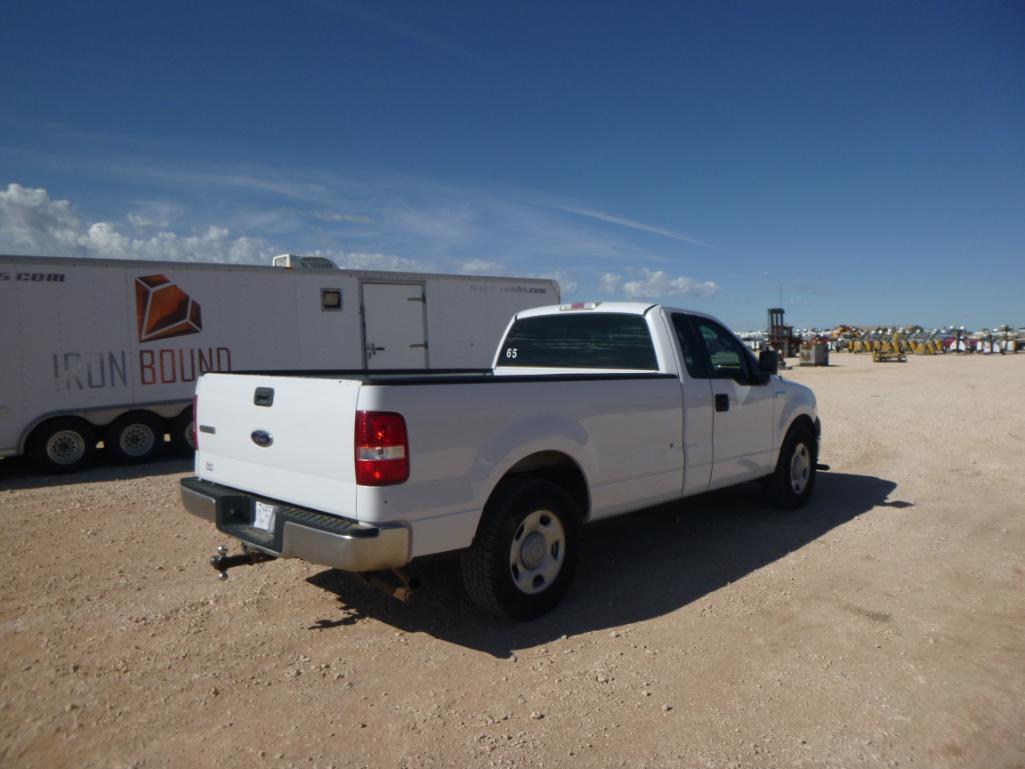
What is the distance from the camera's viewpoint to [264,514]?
4.05 metres

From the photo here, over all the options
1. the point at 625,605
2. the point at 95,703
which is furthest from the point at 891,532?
the point at 95,703

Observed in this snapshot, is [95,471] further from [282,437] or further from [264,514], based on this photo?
[282,437]

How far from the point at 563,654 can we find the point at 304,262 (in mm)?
9836

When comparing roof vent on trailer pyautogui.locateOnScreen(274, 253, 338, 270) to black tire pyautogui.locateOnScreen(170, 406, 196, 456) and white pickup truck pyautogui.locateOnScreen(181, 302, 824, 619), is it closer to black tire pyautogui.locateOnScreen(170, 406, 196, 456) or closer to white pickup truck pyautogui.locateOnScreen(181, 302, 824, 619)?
black tire pyautogui.locateOnScreen(170, 406, 196, 456)

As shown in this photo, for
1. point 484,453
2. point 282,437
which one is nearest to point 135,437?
point 282,437

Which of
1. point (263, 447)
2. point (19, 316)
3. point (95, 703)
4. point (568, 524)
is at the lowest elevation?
point (95, 703)

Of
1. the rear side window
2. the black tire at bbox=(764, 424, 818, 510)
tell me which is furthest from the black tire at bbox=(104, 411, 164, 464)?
the black tire at bbox=(764, 424, 818, 510)

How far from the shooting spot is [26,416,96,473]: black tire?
9406mm

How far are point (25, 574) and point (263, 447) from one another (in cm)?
252

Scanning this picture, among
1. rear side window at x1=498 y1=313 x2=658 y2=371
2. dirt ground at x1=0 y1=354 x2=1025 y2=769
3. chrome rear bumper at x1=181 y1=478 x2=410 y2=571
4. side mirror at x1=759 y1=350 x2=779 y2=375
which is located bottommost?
dirt ground at x1=0 y1=354 x2=1025 y2=769

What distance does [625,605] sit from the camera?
15.1 ft

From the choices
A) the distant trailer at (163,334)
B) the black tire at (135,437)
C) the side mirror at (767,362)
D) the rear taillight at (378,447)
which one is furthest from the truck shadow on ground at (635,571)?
the distant trailer at (163,334)

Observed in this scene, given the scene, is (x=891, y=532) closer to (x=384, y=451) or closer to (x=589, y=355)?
(x=589, y=355)

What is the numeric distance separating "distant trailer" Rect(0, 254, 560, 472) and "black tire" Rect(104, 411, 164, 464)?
0.02 metres
